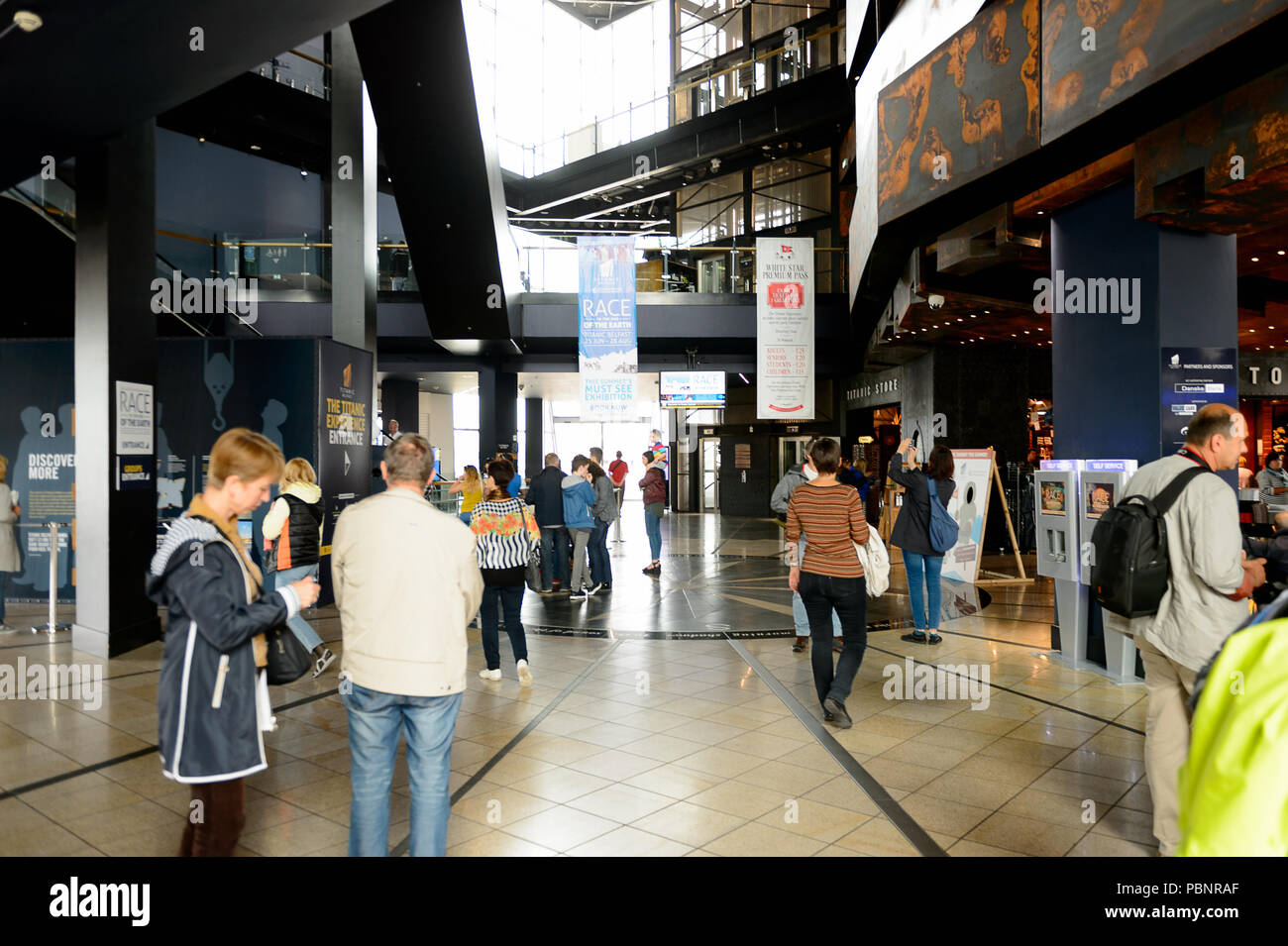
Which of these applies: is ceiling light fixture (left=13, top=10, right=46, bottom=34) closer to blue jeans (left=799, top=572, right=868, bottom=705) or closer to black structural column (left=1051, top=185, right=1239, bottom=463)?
blue jeans (left=799, top=572, right=868, bottom=705)

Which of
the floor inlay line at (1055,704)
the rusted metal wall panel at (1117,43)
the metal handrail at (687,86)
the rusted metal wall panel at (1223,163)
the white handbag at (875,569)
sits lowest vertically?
the floor inlay line at (1055,704)

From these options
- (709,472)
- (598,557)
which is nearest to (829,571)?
(598,557)

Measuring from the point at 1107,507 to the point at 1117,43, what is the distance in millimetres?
3073

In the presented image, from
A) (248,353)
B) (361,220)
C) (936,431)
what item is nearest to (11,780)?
(248,353)

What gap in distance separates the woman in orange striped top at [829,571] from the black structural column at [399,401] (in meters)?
19.6

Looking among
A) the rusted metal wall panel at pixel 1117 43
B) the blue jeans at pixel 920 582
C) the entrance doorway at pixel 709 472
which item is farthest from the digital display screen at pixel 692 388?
the rusted metal wall panel at pixel 1117 43

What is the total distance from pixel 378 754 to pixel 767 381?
11.1m

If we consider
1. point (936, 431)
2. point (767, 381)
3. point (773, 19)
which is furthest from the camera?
point (773, 19)

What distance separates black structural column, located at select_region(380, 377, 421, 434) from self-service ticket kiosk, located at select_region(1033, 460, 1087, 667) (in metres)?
19.2

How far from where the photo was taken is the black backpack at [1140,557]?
314 cm

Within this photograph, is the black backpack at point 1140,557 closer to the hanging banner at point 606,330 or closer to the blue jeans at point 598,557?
the blue jeans at point 598,557

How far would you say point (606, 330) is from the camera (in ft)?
41.5

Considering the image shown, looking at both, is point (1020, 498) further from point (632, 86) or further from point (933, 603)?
point (632, 86)
